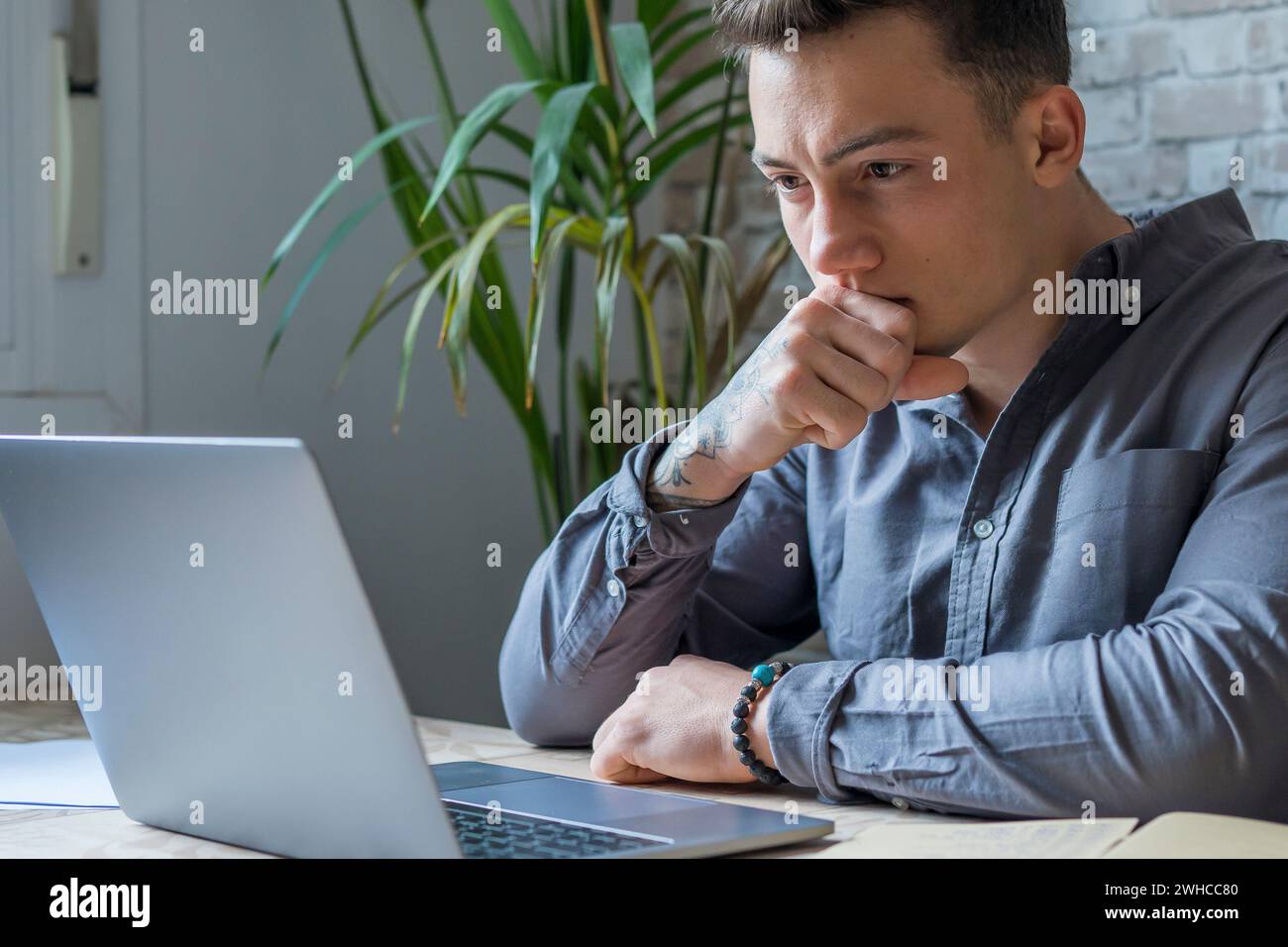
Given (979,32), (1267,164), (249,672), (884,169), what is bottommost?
(249,672)

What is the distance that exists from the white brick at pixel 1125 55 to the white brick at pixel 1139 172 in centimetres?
12

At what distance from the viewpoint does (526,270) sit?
2.69 metres

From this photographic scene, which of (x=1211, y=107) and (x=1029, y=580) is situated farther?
(x=1211, y=107)

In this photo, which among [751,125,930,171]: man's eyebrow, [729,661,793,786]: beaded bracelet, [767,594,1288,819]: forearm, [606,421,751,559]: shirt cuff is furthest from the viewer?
[606,421,751,559]: shirt cuff

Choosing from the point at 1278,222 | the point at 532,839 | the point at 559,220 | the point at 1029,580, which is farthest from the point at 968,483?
the point at 1278,222

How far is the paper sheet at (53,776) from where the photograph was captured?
1109 millimetres

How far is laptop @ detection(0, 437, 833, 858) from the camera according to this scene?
74 centimetres

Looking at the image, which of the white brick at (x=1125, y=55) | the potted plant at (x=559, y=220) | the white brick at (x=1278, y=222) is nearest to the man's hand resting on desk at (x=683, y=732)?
the potted plant at (x=559, y=220)

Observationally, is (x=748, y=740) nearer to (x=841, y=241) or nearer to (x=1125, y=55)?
(x=841, y=241)

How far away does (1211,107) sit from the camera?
2.27 m

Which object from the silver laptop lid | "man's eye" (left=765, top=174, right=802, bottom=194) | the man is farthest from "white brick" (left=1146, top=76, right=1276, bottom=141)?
the silver laptop lid

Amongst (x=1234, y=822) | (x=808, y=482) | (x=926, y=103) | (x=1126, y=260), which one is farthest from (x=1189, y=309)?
(x=1234, y=822)

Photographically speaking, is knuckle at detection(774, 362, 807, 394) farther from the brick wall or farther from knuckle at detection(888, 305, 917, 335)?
the brick wall

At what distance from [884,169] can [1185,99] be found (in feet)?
4.25
